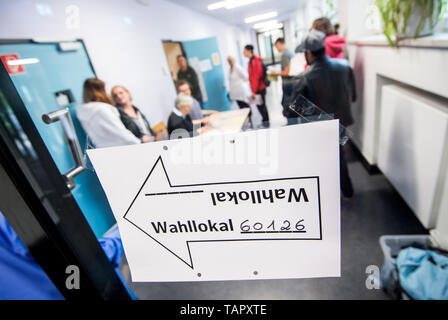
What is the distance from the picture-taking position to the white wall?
449mm

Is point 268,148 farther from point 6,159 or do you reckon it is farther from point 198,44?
point 198,44

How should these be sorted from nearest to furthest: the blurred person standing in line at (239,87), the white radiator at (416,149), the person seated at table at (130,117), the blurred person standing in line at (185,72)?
the person seated at table at (130,117) < the blurred person standing in line at (239,87) < the white radiator at (416,149) < the blurred person standing in line at (185,72)

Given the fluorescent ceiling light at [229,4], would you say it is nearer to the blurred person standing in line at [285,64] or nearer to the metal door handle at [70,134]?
the blurred person standing in line at [285,64]

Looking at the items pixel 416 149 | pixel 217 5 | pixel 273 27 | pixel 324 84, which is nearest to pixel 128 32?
pixel 217 5

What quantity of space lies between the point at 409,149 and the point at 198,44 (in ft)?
3.90

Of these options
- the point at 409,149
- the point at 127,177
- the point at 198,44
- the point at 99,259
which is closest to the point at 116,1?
the point at 127,177

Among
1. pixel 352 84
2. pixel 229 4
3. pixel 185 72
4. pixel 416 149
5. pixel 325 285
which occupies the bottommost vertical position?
pixel 416 149

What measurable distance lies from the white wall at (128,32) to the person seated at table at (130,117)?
3cm

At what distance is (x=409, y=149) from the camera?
102cm

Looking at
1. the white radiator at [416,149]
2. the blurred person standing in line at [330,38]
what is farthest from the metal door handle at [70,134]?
the white radiator at [416,149]

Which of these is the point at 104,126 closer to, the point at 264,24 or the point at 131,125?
the point at 131,125

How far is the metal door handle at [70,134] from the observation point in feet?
1.31

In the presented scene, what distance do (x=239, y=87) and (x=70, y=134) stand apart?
23.4 inches

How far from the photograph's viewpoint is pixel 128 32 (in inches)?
27.3
